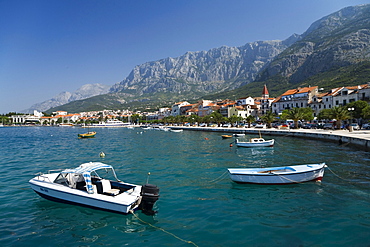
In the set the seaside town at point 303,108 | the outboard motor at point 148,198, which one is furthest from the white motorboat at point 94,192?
the seaside town at point 303,108

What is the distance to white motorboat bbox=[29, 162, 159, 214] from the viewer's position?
11453 mm

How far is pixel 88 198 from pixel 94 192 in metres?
0.40

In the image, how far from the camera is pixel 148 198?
11.5 m

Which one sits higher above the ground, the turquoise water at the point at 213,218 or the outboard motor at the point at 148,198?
the outboard motor at the point at 148,198

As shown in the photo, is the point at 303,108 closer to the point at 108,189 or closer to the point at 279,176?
the point at 279,176

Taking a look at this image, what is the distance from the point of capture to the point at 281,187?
16.2 m

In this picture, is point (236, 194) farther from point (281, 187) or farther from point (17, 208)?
point (17, 208)

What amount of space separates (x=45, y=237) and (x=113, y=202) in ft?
9.95

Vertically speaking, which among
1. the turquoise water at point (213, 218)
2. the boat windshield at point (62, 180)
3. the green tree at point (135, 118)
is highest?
the green tree at point (135, 118)

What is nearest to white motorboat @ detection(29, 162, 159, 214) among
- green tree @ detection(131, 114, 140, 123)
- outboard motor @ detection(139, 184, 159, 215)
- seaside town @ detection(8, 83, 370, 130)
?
outboard motor @ detection(139, 184, 159, 215)

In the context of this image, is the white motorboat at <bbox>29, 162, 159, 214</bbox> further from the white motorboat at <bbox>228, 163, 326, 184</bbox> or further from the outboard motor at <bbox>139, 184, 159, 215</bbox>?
the white motorboat at <bbox>228, 163, 326, 184</bbox>

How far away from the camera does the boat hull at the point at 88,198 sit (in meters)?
11.3

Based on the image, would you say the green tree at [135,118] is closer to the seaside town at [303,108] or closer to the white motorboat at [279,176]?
the seaside town at [303,108]

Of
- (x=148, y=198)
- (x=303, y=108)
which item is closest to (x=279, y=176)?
(x=148, y=198)
